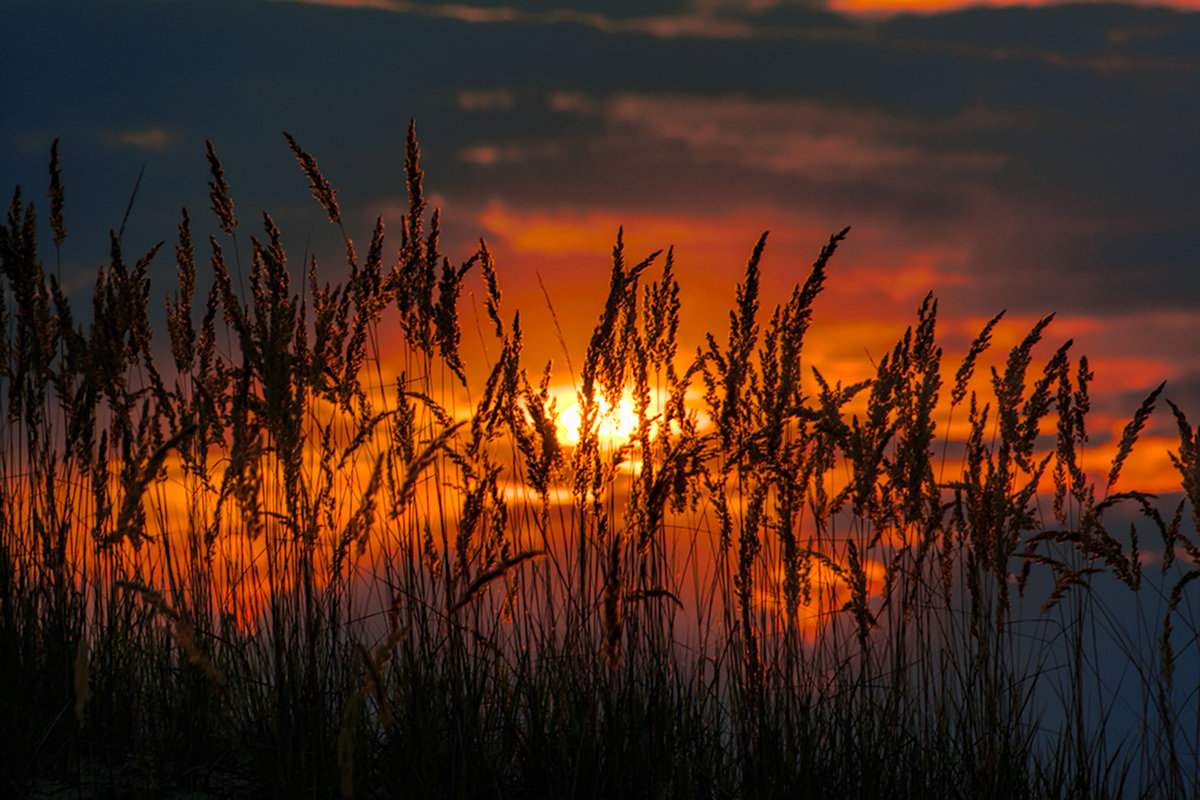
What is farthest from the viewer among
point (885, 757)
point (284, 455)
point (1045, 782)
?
point (1045, 782)

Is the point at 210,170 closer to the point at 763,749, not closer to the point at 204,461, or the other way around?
the point at 204,461

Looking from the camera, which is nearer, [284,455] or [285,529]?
[284,455]

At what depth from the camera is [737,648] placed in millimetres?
2848

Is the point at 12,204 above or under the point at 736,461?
above

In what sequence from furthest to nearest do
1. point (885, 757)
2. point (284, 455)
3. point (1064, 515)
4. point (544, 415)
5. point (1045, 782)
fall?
point (1064, 515) < point (1045, 782) < point (885, 757) < point (544, 415) < point (284, 455)

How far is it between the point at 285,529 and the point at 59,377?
38.6 inches

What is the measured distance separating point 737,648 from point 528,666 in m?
0.63

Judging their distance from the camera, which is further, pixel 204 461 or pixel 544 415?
pixel 204 461

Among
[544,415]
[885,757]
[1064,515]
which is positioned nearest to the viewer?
[544,415]

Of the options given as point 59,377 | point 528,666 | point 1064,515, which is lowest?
point 528,666

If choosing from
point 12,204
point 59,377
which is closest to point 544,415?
point 59,377

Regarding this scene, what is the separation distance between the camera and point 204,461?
11.2 feet

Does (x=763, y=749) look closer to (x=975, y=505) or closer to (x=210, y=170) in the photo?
(x=975, y=505)

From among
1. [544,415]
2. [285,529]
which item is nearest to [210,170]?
[285,529]
